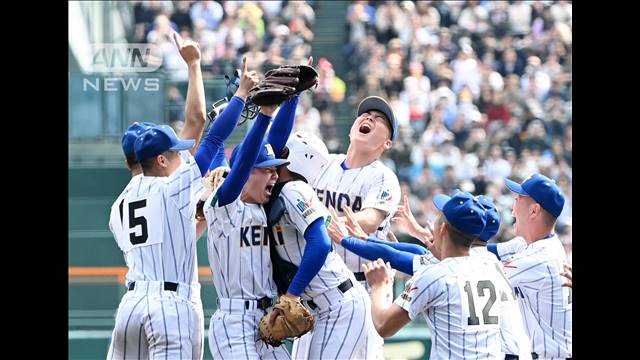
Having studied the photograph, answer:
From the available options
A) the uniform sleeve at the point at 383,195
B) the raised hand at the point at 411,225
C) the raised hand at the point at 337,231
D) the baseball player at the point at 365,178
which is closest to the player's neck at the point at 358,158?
the baseball player at the point at 365,178

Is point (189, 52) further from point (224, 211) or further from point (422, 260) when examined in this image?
point (422, 260)

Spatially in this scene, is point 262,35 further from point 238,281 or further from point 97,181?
point 238,281

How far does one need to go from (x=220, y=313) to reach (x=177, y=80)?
23.1 feet

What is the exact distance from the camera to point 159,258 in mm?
5059

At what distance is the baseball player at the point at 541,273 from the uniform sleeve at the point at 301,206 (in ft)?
3.77

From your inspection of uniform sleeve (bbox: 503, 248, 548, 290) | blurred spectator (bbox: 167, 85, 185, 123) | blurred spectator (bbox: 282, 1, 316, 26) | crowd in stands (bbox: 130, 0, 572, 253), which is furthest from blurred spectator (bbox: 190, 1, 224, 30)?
uniform sleeve (bbox: 503, 248, 548, 290)

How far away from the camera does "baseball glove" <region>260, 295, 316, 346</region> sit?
16.3 feet

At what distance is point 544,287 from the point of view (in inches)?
223

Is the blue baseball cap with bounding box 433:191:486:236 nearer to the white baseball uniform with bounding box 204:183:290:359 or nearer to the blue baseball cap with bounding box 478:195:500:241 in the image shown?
the blue baseball cap with bounding box 478:195:500:241

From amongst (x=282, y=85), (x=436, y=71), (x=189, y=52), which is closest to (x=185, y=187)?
(x=282, y=85)

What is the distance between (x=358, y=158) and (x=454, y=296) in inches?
70.6

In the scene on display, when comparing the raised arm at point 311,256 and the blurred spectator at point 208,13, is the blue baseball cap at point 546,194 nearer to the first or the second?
the raised arm at point 311,256
